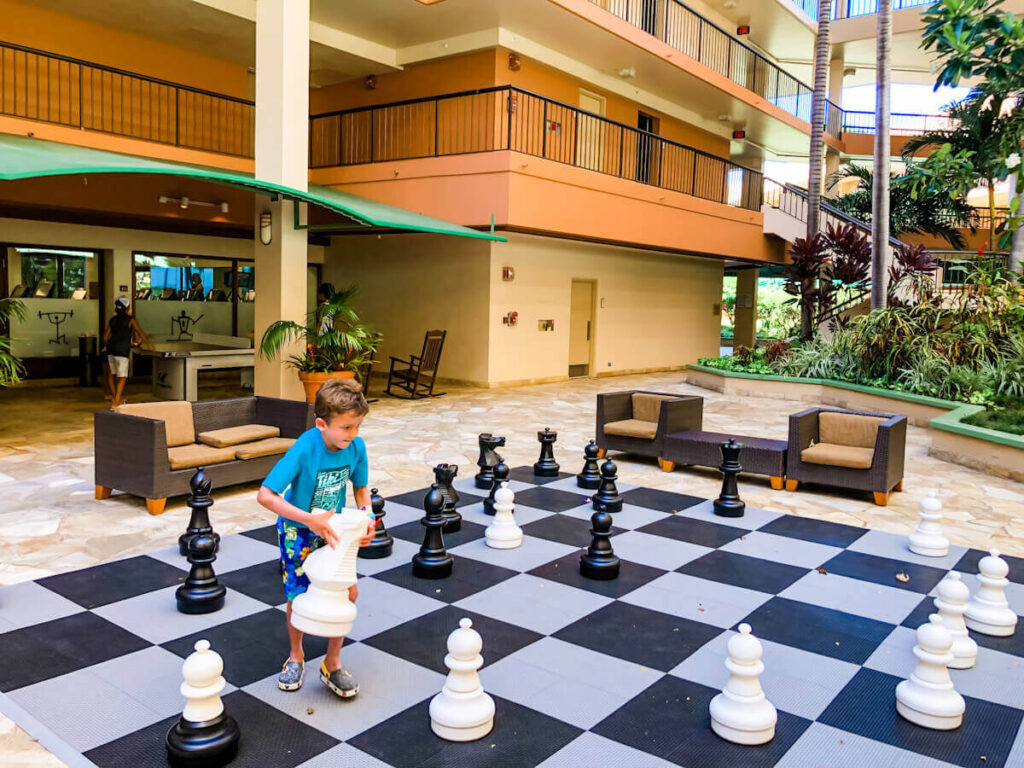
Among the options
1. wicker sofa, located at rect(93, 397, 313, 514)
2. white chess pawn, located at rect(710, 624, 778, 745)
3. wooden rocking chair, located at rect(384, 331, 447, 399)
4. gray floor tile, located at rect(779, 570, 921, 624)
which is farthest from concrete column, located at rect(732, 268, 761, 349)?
white chess pawn, located at rect(710, 624, 778, 745)

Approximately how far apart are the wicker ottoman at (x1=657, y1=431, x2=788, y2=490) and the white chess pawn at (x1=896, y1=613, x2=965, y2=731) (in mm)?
4485

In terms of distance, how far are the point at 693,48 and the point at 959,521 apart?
17686 millimetres

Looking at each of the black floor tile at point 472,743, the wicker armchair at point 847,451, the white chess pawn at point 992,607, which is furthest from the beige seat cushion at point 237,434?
the white chess pawn at point 992,607

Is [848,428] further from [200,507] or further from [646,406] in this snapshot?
[200,507]

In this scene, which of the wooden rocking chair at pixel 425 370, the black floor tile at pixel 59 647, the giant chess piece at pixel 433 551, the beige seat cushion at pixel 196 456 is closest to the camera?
the black floor tile at pixel 59 647

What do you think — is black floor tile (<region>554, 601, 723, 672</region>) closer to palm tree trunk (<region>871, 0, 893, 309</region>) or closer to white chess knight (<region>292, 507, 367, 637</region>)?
white chess knight (<region>292, 507, 367, 637</region>)

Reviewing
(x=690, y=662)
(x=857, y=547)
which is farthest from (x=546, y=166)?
(x=690, y=662)

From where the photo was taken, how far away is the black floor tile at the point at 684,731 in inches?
125

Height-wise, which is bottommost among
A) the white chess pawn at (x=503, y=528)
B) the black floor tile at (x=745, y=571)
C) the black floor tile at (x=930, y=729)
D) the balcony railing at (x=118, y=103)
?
the black floor tile at (x=930, y=729)

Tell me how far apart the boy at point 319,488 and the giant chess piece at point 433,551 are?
1.46 m

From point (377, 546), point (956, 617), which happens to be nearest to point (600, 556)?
point (377, 546)

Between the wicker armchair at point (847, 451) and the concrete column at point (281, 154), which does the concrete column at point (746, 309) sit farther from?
the wicker armchair at point (847, 451)

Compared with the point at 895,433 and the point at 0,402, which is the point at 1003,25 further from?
the point at 0,402

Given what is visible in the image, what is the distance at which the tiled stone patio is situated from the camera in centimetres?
579
